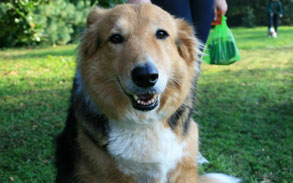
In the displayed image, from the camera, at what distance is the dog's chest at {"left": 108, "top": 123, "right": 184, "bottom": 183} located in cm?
227

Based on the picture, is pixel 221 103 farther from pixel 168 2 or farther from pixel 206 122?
pixel 168 2

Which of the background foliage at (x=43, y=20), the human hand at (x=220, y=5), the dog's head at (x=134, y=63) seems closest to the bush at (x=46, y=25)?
the background foliage at (x=43, y=20)

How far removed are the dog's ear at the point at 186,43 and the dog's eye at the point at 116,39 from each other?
505 mm

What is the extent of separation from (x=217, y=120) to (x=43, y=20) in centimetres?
1213

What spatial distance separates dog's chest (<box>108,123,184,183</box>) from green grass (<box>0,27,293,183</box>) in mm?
973

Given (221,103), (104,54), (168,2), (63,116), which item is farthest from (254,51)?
(104,54)

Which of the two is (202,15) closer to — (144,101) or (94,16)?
(94,16)

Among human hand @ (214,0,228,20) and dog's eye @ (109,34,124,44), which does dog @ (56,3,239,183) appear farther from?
human hand @ (214,0,228,20)

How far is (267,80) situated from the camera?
7.14m

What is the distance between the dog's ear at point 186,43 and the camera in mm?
2637

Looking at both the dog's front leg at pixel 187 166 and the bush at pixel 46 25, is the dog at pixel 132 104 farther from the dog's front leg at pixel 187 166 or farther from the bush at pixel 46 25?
the bush at pixel 46 25

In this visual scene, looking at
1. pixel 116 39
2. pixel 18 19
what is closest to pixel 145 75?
pixel 116 39

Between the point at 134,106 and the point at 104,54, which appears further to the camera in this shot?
the point at 104,54

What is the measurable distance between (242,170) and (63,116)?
9.56ft
